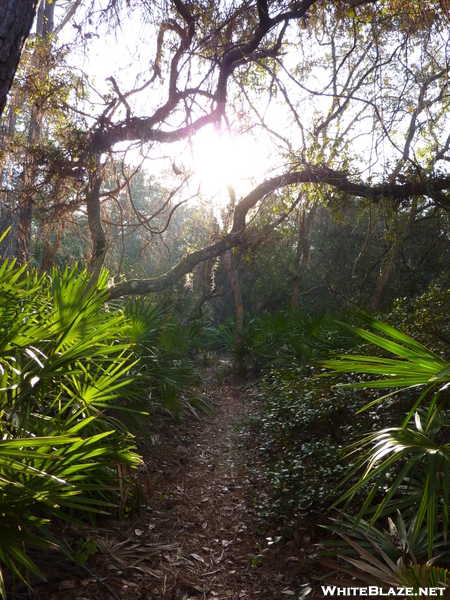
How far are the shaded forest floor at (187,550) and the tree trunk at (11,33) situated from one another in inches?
124

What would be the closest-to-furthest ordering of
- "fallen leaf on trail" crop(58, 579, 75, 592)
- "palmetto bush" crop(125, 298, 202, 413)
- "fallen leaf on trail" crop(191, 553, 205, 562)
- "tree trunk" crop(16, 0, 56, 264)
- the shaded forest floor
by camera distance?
"fallen leaf on trail" crop(58, 579, 75, 592) → the shaded forest floor → "fallen leaf on trail" crop(191, 553, 205, 562) → "palmetto bush" crop(125, 298, 202, 413) → "tree trunk" crop(16, 0, 56, 264)

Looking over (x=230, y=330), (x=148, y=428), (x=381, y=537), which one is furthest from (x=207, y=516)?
(x=230, y=330)

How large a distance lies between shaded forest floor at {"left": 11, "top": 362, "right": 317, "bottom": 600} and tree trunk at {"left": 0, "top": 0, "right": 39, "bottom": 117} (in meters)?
3.16

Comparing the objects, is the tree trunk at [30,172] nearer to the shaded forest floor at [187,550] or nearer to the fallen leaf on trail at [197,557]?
the shaded forest floor at [187,550]

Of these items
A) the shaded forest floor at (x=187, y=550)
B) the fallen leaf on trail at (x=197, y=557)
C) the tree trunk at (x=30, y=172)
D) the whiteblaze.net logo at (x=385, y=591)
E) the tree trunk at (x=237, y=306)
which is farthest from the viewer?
the tree trunk at (x=237, y=306)

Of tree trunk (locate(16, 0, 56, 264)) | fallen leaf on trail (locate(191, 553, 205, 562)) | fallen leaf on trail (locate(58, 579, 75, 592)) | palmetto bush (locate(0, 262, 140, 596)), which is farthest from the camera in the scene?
tree trunk (locate(16, 0, 56, 264))

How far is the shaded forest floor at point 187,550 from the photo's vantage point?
101 inches

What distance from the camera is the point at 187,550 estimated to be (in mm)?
3285

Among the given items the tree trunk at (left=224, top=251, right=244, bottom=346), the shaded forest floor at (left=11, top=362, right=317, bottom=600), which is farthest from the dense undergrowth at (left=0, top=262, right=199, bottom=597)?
the tree trunk at (left=224, top=251, right=244, bottom=346)

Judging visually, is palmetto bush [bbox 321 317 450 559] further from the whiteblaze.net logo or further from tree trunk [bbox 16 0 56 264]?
tree trunk [bbox 16 0 56 264]

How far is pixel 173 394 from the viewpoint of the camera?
18.8 ft

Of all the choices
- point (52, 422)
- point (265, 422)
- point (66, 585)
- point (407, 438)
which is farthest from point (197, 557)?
point (265, 422)

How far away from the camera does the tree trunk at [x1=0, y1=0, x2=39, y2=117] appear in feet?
9.75

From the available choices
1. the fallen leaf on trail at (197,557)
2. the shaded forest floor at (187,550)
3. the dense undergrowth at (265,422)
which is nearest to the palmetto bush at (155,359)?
the dense undergrowth at (265,422)
